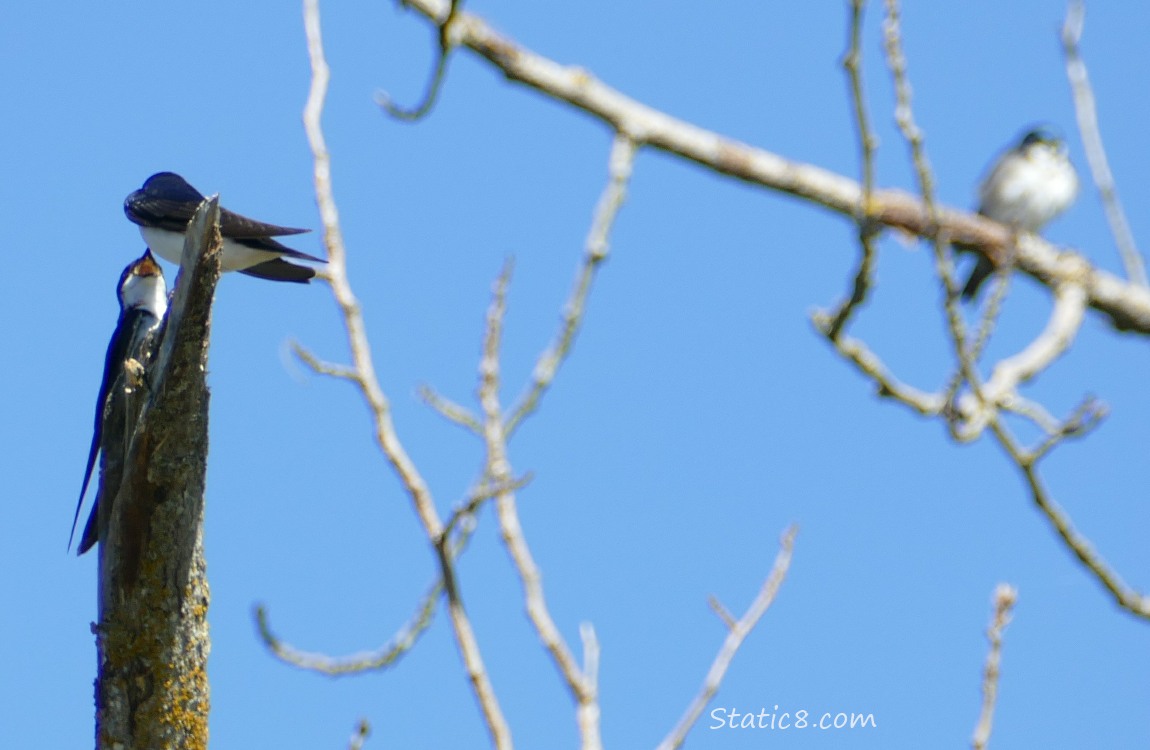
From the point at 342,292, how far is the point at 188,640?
186 cm

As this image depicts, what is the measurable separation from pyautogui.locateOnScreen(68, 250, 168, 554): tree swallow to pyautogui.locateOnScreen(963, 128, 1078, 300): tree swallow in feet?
13.3

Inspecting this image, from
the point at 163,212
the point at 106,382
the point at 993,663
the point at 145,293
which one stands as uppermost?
the point at 163,212

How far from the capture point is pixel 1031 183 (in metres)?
7.02

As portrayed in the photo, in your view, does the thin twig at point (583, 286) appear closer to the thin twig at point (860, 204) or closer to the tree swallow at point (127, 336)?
the thin twig at point (860, 204)

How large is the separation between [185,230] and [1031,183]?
4221 millimetres

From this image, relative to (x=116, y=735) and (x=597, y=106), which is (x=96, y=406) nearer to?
(x=116, y=735)

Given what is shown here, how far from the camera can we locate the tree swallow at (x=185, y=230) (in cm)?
611

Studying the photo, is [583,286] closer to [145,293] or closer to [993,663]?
[993,663]

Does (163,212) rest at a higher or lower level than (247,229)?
higher

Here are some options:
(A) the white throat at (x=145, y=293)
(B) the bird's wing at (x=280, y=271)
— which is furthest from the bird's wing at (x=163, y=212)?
(B) the bird's wing at (x=280, y=271)

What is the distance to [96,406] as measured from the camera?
14.9 feet

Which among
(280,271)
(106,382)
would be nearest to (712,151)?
(106,382)

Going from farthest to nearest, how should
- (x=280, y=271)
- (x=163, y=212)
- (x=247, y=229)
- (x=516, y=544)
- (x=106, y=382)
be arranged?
(x=163, y=212), (x=280, y=271), (x=247, y=229), (x=106, y=382), (x=516, y=544)

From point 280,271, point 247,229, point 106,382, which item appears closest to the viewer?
point 106,382
